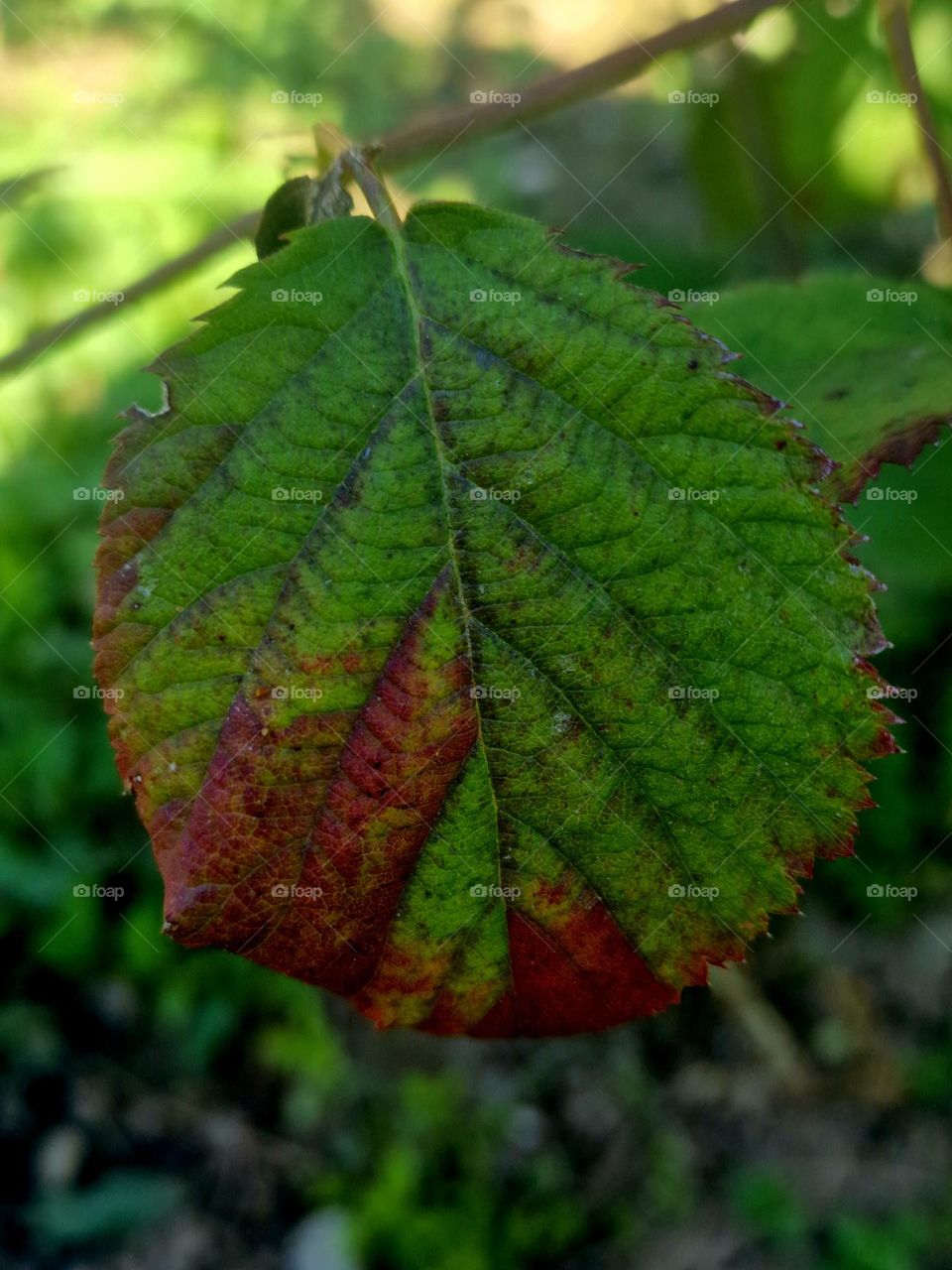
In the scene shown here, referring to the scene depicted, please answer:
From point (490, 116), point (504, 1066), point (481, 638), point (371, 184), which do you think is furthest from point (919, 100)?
point (504, 1066)

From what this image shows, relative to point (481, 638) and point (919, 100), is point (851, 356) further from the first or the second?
point (481, 638)

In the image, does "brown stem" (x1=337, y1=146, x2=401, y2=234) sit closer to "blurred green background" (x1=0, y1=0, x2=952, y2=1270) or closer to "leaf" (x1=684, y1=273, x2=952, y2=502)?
"leaf" (x1=684, y1=273, x2=952, y2=502)

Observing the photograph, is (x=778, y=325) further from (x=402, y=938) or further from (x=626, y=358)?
(x=402, y=938)

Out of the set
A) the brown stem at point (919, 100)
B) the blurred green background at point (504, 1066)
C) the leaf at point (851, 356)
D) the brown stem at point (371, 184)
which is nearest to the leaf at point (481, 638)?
A: the brown stem at point (371, 184)

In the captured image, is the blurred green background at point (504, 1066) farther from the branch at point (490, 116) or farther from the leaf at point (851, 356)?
the branch at point (490, 116)

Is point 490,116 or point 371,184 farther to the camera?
point 490,116

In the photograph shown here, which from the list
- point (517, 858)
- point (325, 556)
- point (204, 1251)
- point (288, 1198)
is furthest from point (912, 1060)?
point (325, 556)
